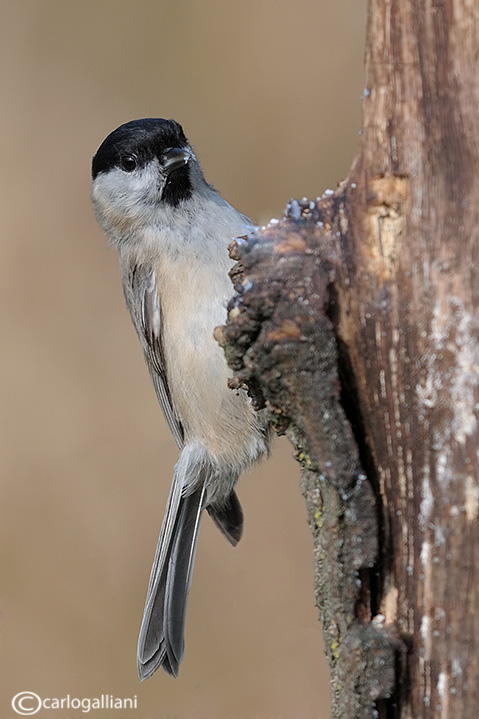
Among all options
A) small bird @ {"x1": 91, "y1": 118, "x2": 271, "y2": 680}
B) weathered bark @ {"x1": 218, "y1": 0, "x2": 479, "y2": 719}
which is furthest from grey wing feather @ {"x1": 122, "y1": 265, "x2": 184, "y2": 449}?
weathered bark @ {"x1": 218, "y1": 0, "x2": 479, "y2": 719}

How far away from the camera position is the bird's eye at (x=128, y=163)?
8.25ft

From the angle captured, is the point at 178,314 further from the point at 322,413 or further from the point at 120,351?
the point at 120,351

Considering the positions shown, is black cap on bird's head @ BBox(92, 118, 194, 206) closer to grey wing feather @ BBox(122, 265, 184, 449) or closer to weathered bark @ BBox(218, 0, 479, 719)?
grey wing feather @ BBox(122, 265, 184, 449)

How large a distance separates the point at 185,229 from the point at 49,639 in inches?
75.5

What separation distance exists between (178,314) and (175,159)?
49 centimetres

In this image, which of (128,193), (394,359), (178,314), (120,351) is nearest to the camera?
(394,359)

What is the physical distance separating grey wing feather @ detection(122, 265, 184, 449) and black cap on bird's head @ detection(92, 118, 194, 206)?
0.26 m

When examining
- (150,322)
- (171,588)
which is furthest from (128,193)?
(171,588)

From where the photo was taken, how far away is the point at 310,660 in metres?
3.24

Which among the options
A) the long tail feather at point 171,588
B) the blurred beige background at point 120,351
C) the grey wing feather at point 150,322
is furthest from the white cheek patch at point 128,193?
the blurred beige background at point 120,351

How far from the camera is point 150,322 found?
8.41ft

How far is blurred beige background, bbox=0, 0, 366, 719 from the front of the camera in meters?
3.28

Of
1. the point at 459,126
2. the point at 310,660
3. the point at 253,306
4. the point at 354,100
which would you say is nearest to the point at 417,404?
the point at 253,306

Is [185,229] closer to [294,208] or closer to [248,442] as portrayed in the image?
[248,442]
